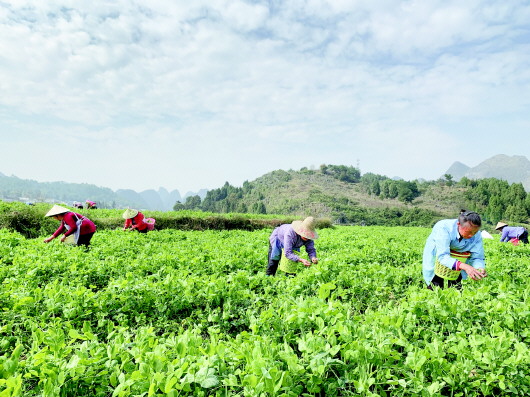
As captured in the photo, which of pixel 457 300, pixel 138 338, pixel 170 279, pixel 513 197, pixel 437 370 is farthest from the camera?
pixel 513 197

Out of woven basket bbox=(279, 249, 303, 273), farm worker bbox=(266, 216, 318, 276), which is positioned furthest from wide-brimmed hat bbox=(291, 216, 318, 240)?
woven basket bbox=(279, 249, 303, 273)

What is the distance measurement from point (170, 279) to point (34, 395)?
2.58m

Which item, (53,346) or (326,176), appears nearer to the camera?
(53,346)

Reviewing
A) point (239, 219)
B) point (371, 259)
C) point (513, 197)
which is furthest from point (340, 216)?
point (371, 259)

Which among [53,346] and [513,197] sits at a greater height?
[513,197]

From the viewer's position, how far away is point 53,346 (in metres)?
2.32

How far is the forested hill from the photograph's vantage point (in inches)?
3625

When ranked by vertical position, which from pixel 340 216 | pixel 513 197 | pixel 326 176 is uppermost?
pixel 326 176

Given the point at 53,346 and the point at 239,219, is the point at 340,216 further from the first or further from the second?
the point at 53,346

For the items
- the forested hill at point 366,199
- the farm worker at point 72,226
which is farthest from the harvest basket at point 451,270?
the forested hill at point 366,199

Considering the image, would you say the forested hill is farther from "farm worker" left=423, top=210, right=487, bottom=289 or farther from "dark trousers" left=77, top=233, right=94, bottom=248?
"farm worker" left=423, top=210, right=487, bottom=289

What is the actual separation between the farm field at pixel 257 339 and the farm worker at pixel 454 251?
519mm

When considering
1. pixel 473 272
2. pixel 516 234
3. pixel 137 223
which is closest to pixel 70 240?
pixel 137 223

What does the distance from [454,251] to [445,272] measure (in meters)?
0.37
